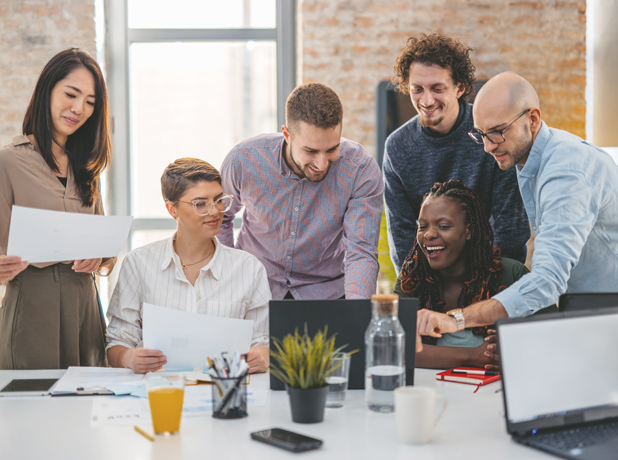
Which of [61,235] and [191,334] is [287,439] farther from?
[61,235]

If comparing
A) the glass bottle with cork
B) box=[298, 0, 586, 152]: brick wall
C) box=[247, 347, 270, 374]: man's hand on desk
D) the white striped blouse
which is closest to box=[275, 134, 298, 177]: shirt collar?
the white striped blouse

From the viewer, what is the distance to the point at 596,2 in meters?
4.08

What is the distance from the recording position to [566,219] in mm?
1587

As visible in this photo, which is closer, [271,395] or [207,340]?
[271,395]

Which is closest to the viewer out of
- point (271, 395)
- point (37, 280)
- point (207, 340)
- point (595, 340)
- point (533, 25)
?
point (595, 340)

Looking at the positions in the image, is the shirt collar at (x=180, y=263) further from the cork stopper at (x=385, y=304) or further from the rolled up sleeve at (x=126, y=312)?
the cork stopper at (x=385, y=304)

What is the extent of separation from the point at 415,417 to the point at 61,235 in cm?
111

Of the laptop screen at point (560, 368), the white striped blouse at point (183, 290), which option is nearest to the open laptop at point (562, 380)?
the laptop screen at point (560, 368)

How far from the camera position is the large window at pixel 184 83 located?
13.7 feet

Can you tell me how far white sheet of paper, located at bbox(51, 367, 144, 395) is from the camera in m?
1.45

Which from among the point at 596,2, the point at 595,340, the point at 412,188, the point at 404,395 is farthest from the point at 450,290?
the point at 596,2

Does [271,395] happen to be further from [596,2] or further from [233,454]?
[596,2]

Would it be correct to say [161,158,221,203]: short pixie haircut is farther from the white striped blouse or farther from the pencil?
the pencil

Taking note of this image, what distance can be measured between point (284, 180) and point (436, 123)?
68 centimetres
